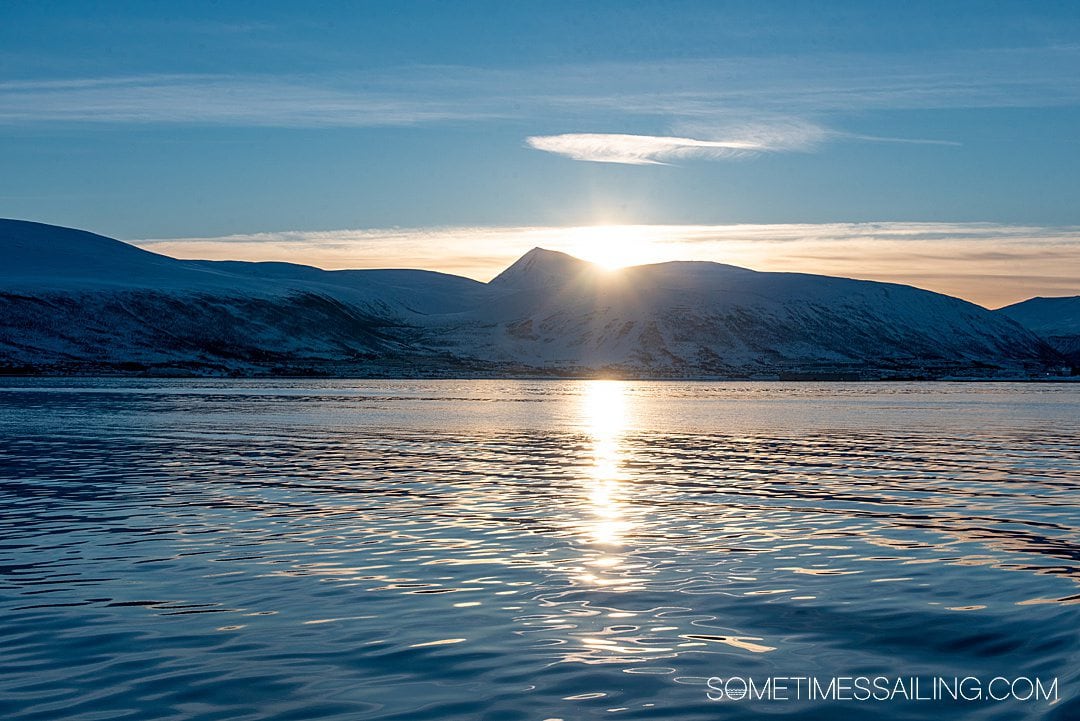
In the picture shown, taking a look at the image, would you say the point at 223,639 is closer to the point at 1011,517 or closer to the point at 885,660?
the point at 885,660

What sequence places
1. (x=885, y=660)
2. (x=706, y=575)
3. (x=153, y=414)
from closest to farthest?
(x=885, y=660) → (x=706, y=575) → (x=153, y=414)

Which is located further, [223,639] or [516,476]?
[516,476]

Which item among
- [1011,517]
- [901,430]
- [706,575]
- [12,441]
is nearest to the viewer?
[706,575]

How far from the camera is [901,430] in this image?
61.3 meters

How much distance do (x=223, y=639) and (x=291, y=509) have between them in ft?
41.3

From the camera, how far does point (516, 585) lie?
17250mm

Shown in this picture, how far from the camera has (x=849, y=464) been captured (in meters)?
39.7

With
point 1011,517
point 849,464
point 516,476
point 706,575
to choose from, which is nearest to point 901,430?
point 849,464

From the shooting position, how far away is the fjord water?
11.9 meters

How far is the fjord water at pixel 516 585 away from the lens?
1188cm

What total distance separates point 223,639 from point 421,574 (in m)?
4.71

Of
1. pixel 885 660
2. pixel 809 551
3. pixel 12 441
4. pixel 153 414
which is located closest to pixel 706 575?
pixel 809 551

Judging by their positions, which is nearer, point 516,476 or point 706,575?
point 706,575

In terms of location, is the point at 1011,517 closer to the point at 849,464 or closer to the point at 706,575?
the point at 706,575
